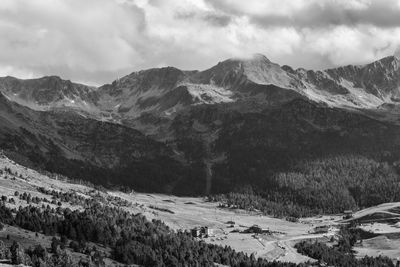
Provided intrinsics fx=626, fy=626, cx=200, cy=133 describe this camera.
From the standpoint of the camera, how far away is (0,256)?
19862 cm

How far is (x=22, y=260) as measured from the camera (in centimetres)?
19450

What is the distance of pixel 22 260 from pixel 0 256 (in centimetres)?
915

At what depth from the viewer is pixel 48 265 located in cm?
19662

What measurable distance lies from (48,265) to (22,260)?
8113mm

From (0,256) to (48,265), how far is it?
16.0 meters
